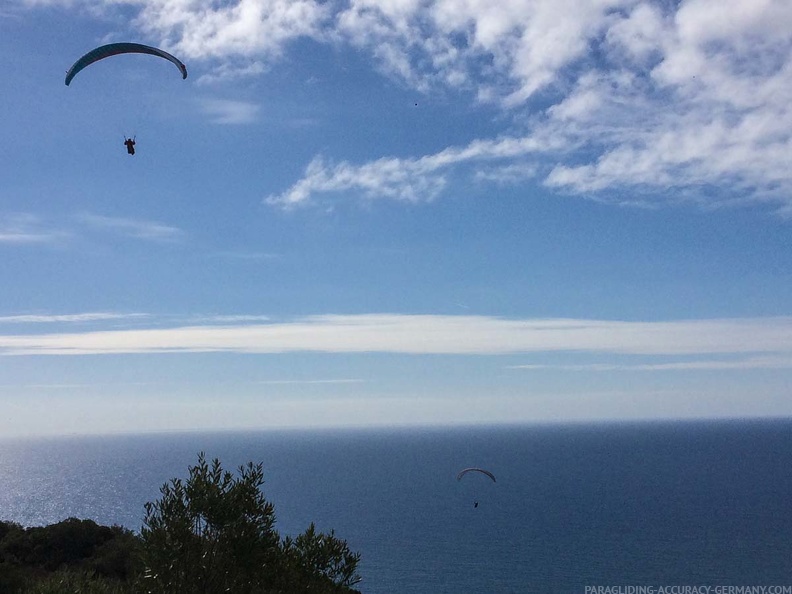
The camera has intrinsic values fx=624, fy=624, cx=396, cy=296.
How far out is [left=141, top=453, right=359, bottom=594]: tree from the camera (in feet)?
63.2

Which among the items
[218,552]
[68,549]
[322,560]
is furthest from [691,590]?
[218,552]

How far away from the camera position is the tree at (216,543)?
19250 millimetres

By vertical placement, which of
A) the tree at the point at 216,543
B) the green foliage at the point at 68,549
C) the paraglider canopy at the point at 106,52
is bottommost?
the green foliage at the point at 68,549

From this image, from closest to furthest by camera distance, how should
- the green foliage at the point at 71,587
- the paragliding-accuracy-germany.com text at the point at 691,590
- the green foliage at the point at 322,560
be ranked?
the green foliage at the point at 71,587 → the green foliage at the point at 322,560 → the paragliding-accuracy-germany.com text at the point at 691,590

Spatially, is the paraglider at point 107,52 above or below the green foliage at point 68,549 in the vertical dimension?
above

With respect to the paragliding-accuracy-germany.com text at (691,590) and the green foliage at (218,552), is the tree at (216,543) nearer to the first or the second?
the green foliage at (218,552)

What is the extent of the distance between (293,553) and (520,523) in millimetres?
120822

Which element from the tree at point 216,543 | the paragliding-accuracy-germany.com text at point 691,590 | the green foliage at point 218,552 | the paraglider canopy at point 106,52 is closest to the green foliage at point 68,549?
the green foliage at point 218,552

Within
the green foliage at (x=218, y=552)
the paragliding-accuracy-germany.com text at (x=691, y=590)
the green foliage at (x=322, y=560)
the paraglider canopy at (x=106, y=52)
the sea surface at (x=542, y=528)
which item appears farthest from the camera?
the sea surface at (x=542, y=528)

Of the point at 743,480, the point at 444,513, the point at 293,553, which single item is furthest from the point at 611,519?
the point at 293,553

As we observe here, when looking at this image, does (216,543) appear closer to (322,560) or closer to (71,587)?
(71,587)

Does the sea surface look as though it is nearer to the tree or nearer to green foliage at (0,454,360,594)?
green foliage at (0,454,360,594)

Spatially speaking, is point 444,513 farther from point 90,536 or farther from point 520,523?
point 90,536

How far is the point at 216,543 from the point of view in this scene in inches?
806
